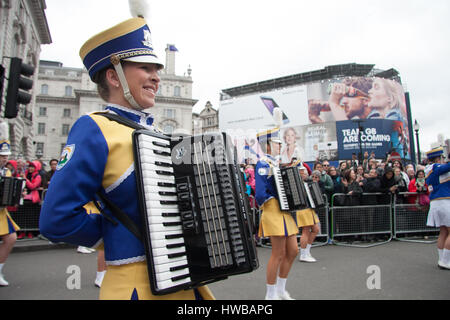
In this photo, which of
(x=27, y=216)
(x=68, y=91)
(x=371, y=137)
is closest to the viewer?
(x=27, y=216)

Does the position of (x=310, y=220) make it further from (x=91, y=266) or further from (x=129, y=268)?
(x=129, y=268)

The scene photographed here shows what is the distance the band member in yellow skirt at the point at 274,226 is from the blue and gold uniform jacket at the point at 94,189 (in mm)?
3012

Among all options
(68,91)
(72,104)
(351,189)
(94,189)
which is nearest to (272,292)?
(94,189)

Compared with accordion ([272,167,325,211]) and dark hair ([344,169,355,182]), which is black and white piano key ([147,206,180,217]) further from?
dark hair ([344,169,355,182])

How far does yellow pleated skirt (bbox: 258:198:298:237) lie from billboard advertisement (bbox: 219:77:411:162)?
34.7 meters

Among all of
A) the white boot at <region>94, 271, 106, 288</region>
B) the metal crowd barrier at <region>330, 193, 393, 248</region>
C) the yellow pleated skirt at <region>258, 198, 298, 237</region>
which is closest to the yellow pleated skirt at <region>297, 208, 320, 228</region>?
the yellow pleated skirt at <region>258, 198, 298, 237</region>

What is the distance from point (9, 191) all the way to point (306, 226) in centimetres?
546

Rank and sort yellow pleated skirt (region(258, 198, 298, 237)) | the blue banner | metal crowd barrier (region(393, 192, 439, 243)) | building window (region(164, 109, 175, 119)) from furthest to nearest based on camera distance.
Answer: building window (region(164, 109, 175, 119)) → the blue banner → metal crowd barrier (region(393, 192, 439, 243)) → yellow pleated skirt (region(258, 198, 298, 237))

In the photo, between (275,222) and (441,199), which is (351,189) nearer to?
(441,199)

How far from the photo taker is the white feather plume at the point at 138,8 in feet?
5.96

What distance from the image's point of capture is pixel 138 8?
5.97 ft

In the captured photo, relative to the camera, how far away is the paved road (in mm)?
4578

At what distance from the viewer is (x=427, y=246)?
27.5 ft

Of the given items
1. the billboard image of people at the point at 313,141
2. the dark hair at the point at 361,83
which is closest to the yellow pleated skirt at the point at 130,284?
the billboard image of people at the point at 313,141
